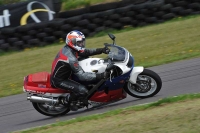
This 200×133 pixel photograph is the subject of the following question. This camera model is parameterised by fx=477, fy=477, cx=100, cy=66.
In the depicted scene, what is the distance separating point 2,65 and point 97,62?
695cm

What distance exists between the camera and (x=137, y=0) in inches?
639

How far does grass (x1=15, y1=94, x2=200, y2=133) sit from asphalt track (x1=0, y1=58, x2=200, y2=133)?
3.46 feet

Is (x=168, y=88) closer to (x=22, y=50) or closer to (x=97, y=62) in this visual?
(x=97, y=62)

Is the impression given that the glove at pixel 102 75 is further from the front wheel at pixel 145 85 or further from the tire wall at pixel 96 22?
the tire wall at pixel 96 22

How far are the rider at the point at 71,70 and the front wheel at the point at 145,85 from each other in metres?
0.59

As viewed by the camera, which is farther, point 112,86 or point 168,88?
point 168,88

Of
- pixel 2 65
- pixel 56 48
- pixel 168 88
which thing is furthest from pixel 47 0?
pixel 168 88

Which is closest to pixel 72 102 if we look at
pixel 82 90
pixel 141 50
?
pixel 82 90

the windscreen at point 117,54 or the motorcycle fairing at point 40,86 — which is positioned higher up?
the windscreen at point 117,54

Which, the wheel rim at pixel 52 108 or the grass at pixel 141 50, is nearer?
the wheel rim at pixel 52 108

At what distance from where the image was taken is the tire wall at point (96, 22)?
15.1 meters

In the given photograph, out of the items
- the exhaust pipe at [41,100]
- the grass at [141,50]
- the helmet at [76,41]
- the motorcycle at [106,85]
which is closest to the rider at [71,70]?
the helmet at [76,41]

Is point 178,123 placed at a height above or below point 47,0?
below

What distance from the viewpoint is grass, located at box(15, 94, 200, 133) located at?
5.75 m
